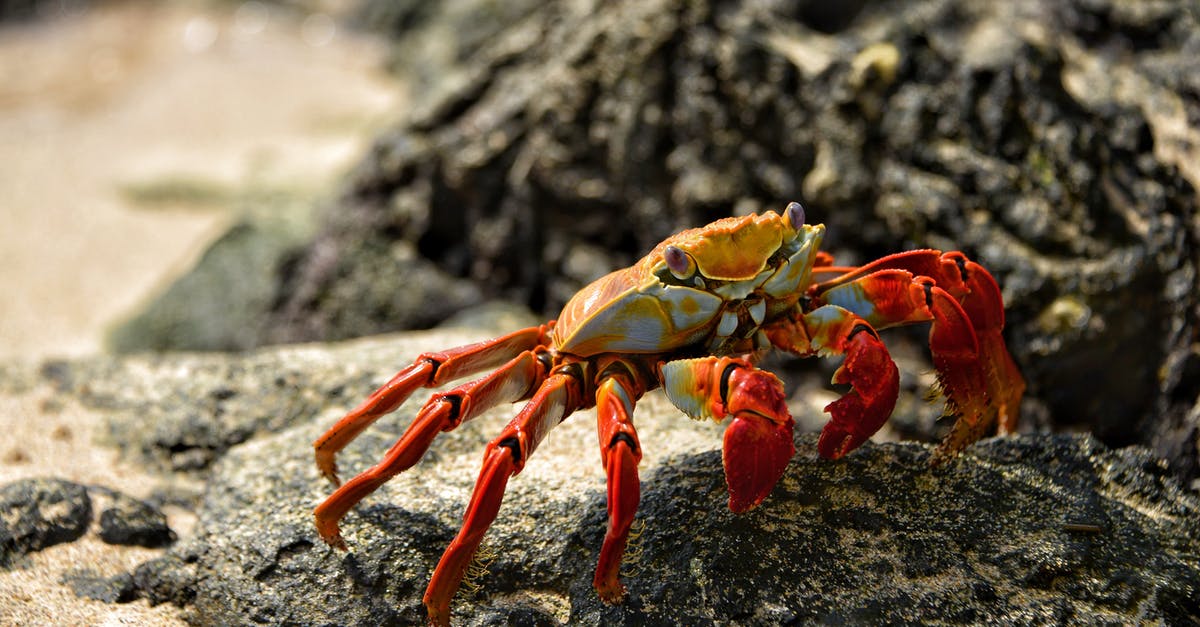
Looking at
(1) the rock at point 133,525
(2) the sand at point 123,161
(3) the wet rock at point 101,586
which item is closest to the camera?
(3) the wet rock at point 101,586

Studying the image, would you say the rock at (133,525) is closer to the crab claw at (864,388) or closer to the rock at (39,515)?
the rock at (39,515)

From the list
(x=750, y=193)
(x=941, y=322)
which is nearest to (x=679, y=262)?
(x=941, y=322)

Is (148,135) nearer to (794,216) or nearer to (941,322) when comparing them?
(794,216)

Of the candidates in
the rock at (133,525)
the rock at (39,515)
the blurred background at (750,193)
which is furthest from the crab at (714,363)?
the blurred background at (750,193)

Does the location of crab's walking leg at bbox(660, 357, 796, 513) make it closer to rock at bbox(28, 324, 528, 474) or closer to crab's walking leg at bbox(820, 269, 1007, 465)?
crab's walking leg at bbox(820, 269, 1007, 465)

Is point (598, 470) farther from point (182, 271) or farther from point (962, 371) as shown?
point (182, 271)

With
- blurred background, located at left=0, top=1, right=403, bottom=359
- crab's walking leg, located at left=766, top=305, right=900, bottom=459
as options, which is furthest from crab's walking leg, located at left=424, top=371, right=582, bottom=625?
blurred background, located at left=0, top=1, right=403, bottom=359

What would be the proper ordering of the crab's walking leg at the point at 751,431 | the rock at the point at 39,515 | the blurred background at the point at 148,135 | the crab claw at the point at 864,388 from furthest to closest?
the blurred background at the point at 148,135 < the rock at the point at 39,515 < the crab claw at the point at 864,388 < the crab's walking leg at the point at 751,431
